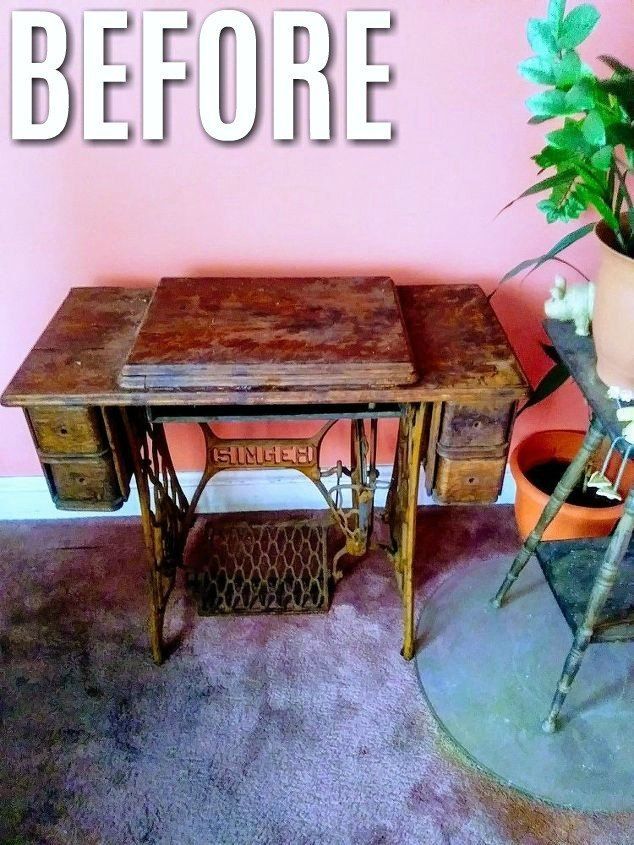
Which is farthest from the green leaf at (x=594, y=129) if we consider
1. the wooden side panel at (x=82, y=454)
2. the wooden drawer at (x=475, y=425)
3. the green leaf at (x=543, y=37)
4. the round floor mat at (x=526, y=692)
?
the round floor mat at (x=526, y=692)

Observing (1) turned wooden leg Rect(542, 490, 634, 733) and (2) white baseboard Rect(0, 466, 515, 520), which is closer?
(1) turned wooden leg Rect(542, 490, 634, 733)

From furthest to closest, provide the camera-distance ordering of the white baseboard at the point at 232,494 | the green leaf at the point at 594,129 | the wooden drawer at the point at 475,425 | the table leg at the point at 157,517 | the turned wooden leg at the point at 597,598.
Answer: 1. the white baseboard at the point at 232,494
2. the table leg at the point at 157,517
3. the wooden drawer at the point at 475,425
4. the turned wooden leg at the point at 597,598
5. the green leaf at the point at 594,129

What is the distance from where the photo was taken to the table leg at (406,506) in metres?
1.30

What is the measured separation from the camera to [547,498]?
161 cm

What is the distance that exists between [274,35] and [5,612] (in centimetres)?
139

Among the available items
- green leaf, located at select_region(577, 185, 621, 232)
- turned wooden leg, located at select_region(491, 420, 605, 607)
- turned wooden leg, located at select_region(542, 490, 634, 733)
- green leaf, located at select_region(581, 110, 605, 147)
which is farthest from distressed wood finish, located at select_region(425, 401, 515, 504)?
green leaf, located at select_region(581, 110, 605, 147)

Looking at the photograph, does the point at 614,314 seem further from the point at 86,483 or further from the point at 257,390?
the point at 86,483

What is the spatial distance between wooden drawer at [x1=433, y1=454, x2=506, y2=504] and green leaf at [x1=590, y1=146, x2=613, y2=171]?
57 centimetres

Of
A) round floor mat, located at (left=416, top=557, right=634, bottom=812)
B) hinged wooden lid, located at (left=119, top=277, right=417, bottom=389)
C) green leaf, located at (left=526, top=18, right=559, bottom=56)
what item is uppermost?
green leaf, located at (left=526, top=18, right=559, bottom=56)

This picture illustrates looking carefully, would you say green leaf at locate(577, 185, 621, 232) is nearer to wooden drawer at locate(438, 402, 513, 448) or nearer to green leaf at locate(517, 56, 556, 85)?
green leaf at locate(517, 56, 556, 85)

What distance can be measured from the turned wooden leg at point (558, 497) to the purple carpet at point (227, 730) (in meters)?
0.20

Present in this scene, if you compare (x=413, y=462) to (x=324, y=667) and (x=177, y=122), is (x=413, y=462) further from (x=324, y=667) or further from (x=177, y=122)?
(x=177, y=122)

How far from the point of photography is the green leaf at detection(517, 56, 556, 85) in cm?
91

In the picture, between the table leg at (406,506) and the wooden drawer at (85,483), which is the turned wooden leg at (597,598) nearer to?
→ the table leg at (406,506)
